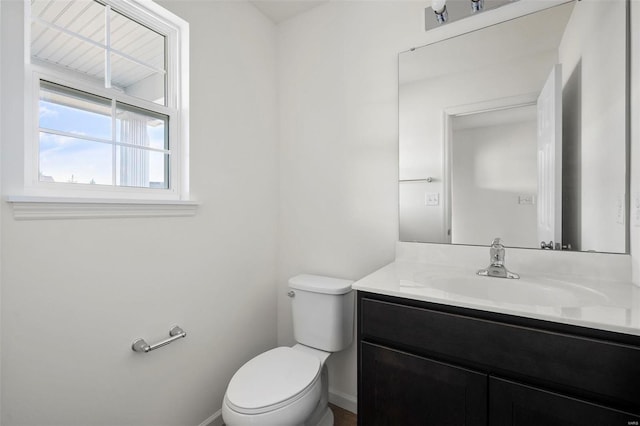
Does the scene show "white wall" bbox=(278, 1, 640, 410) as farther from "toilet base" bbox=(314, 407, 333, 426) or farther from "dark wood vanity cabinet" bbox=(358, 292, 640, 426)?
"dark wood vanity cabinet" bbox=(358, 292, 640, 426)

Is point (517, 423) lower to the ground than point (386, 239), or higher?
lower

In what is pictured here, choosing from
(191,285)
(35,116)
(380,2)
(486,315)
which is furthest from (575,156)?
(35,116)

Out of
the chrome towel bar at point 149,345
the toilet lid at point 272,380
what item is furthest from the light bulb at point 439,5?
the chrome towel bar at point 149,345

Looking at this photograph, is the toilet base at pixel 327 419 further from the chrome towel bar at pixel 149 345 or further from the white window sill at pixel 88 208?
the white window sill at pixel 88 208

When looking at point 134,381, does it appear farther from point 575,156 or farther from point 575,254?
point 575,156

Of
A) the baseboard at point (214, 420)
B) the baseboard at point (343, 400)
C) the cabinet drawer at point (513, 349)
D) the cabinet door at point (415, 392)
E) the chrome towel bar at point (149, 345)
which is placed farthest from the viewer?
the baseboard at point (343, 400)

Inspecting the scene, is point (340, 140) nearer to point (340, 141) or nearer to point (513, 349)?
point (340, 141)

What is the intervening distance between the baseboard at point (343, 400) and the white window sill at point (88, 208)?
1404 millimetres

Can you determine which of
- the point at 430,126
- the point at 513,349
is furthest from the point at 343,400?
the point at 430,126

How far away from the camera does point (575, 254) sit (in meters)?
1.21

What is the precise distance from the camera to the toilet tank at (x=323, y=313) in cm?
160

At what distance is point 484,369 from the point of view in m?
0.90

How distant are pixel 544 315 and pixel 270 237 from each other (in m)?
1.54

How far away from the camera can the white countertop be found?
0.80 metres
